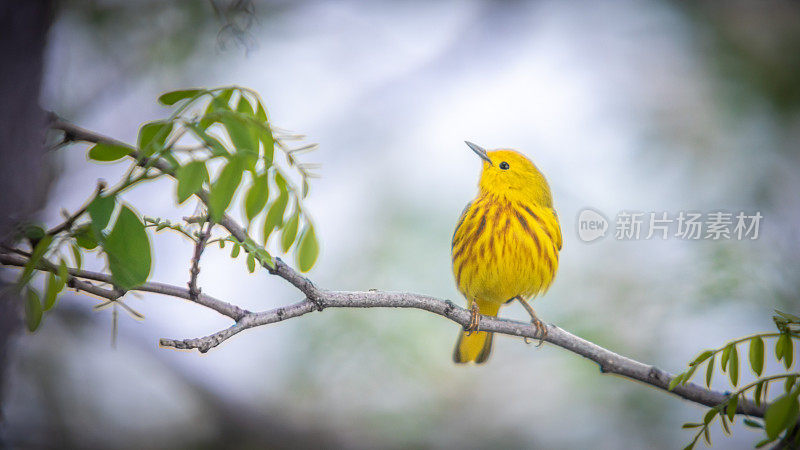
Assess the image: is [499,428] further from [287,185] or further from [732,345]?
[287,185]

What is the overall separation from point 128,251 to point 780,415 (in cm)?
141

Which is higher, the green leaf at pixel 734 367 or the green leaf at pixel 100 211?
the green leaf at pixel 100 211

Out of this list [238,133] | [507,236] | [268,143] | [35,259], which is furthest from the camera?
[507,236]

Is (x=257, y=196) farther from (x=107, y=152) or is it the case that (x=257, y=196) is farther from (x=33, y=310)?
(x=33, y=310)

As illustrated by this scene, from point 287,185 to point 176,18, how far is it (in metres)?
3.95

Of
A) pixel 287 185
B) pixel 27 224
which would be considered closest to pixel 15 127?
pixel 27 224

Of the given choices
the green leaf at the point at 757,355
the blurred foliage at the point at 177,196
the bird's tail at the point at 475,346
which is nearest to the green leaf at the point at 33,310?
the blurred foliage at the point at 177,196

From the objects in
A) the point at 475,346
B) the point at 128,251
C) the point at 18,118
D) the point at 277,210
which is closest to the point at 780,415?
the point at 277,210

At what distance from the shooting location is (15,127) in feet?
4.12

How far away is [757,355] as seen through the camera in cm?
150

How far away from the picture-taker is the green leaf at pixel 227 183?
1151 mm

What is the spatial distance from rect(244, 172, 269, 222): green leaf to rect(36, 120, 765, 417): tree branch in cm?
16

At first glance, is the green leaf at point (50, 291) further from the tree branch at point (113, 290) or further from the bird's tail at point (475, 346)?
the bird's tail at point (475, 346)

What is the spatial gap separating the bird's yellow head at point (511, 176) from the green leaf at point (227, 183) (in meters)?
1.59
